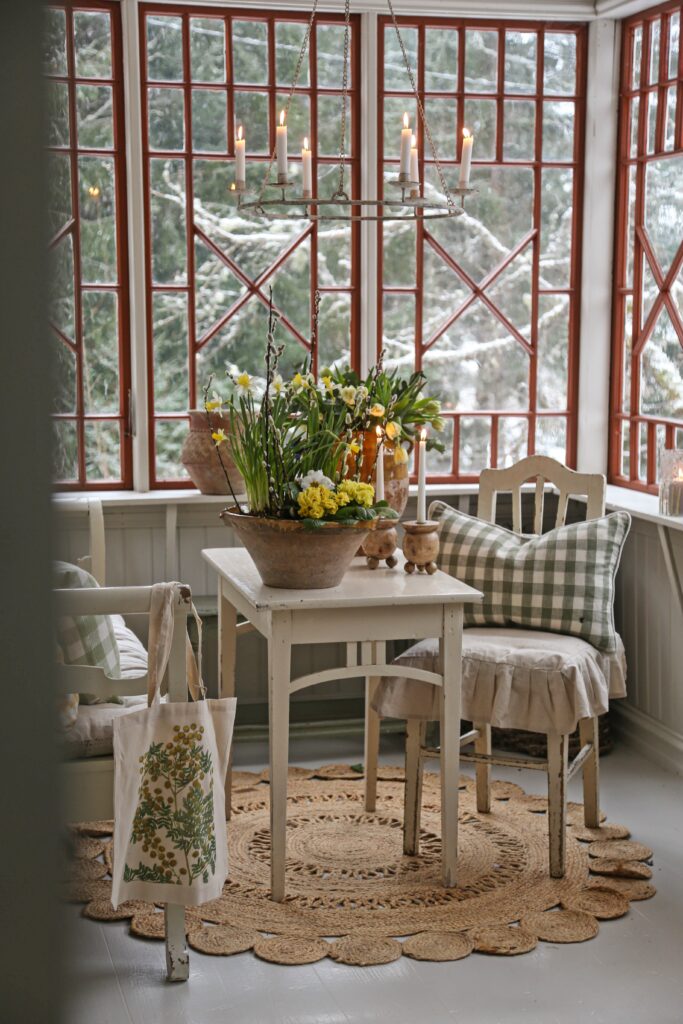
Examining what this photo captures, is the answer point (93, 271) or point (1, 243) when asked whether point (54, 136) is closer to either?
point (1, 243)

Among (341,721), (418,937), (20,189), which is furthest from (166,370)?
(20,189)

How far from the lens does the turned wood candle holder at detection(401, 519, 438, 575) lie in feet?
10.8

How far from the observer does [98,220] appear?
437 cm

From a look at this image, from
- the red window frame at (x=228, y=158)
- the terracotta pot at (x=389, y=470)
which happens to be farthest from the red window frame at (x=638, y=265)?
the terracotta pot at (x=389, y=470)

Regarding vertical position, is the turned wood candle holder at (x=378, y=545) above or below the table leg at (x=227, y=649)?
above

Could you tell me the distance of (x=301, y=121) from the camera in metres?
4.45

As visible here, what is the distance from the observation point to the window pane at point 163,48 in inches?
169

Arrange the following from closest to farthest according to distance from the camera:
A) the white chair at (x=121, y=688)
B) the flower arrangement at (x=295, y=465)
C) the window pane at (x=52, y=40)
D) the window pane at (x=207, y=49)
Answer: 1. the window pane at (x=52, y=40)
2. the white chair at (x=121, y=688)
3. the flower arrangement at (x=295, y=465)
4. the window pane at (x=207, y=49)

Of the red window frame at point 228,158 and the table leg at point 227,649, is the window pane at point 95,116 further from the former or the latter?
the table leg at point 227,649

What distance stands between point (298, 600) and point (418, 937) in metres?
0.86

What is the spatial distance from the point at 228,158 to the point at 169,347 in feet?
2.40

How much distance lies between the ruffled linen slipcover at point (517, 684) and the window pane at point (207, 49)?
2298 mm

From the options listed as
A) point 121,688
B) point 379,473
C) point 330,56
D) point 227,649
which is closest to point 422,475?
point 379,473

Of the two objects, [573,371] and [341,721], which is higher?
[573,371]
